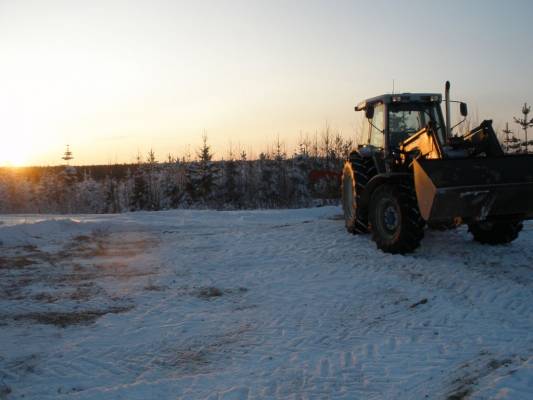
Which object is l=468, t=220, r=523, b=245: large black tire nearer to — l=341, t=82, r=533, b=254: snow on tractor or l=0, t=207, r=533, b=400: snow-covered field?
l=341, t=82, r=533, b=254: snow on tractor

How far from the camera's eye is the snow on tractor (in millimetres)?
6402

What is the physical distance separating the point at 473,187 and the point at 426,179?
1.89 ft

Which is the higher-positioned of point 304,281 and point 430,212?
point 430,212

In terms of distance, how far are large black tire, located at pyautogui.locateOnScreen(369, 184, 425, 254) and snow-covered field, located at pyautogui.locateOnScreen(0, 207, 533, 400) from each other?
0.81 ft

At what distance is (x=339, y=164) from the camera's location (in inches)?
1121

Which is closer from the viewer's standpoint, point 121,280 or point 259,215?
point 121,280

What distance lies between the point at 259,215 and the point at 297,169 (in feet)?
53.6

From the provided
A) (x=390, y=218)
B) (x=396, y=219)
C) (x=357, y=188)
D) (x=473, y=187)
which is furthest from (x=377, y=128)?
(x=473, y=187)

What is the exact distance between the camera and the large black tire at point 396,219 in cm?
728

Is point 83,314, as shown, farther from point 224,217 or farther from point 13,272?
point 224,217

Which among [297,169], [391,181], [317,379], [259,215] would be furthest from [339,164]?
[317,379]

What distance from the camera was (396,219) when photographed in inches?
302

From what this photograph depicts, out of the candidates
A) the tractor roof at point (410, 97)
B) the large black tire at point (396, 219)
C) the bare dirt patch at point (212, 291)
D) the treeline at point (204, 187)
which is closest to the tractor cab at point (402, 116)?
the tractor roof at point (410, 97)

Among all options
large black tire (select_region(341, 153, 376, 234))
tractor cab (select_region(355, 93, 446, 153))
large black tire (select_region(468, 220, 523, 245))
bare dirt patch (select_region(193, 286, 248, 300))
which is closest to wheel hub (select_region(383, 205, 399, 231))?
large black tire (select_region(341, 153, 376, 234))
